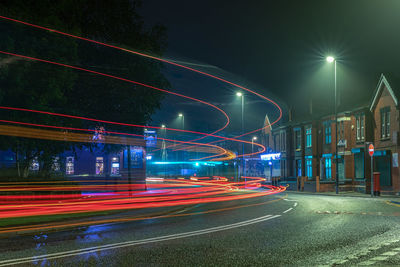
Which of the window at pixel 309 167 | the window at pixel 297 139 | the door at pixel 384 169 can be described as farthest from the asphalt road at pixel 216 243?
the window at pixel 297 139

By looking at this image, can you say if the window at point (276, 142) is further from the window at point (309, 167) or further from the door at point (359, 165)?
the door at point (359, 165)

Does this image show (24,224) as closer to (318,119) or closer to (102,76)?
(102,76)

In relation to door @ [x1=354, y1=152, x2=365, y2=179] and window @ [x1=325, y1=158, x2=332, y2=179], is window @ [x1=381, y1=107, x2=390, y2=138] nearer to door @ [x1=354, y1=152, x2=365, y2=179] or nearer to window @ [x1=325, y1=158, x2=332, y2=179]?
door @ [x1=354, y1=152, x2=365, y2=179]

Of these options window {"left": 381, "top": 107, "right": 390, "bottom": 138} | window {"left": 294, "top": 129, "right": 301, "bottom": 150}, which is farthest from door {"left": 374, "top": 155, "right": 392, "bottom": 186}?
window {"left": 294, "top": 129, "right": 301, "bottom": 150}

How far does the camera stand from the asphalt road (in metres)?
8.44

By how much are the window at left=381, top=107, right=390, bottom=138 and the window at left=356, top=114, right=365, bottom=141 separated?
260 centimetres

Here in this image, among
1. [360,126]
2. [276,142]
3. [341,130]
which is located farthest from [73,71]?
[276,142]

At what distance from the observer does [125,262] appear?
8.30 metres

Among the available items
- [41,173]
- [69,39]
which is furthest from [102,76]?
[41,173]

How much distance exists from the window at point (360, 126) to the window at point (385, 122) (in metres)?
2.60

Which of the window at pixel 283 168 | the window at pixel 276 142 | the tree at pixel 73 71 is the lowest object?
the window at pixel 283 168

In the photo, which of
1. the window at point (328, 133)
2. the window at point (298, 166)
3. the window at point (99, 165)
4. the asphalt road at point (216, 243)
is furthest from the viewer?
the window at point (99, 165)

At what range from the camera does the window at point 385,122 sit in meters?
36.6

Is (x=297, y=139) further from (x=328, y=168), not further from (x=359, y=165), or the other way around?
(x=359, y=165)
